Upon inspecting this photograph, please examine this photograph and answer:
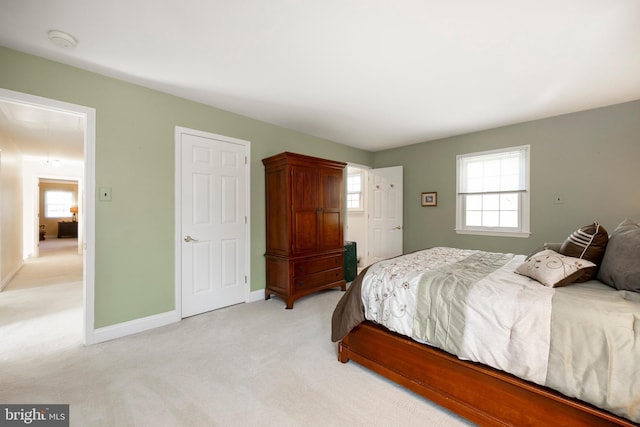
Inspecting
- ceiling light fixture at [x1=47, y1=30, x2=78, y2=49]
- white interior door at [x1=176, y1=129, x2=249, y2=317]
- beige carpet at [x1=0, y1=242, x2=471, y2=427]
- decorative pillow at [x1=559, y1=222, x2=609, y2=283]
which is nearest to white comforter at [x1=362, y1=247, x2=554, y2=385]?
decorative pillow at [x1=559, y1=222, x2=609, y2=283]

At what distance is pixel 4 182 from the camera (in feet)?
14.0

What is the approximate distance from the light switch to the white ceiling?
1.07 metres

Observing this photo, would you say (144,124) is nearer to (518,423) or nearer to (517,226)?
(518,423)

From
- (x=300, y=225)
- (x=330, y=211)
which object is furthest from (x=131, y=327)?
(x=330, y=211)

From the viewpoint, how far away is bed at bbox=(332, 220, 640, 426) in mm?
1139

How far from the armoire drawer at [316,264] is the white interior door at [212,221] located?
706 mm

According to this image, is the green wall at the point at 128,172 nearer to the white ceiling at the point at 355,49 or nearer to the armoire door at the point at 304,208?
the white ceiling at the point at 355,49

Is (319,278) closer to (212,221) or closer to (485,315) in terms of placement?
(212,221)

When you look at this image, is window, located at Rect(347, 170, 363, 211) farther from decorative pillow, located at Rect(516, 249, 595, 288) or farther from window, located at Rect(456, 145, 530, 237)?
decorative pillow, located at Rect(516, 249, 595, 288)

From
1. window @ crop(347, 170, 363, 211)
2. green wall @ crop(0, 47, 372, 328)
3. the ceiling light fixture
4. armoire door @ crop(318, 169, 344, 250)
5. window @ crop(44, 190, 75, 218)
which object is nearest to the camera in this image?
the ceiling light fixture

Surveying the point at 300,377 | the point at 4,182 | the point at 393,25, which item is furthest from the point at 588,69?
the point at 4,182

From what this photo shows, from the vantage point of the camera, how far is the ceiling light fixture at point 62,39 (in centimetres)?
190

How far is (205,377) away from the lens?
192cm

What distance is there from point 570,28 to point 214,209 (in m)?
3.57
